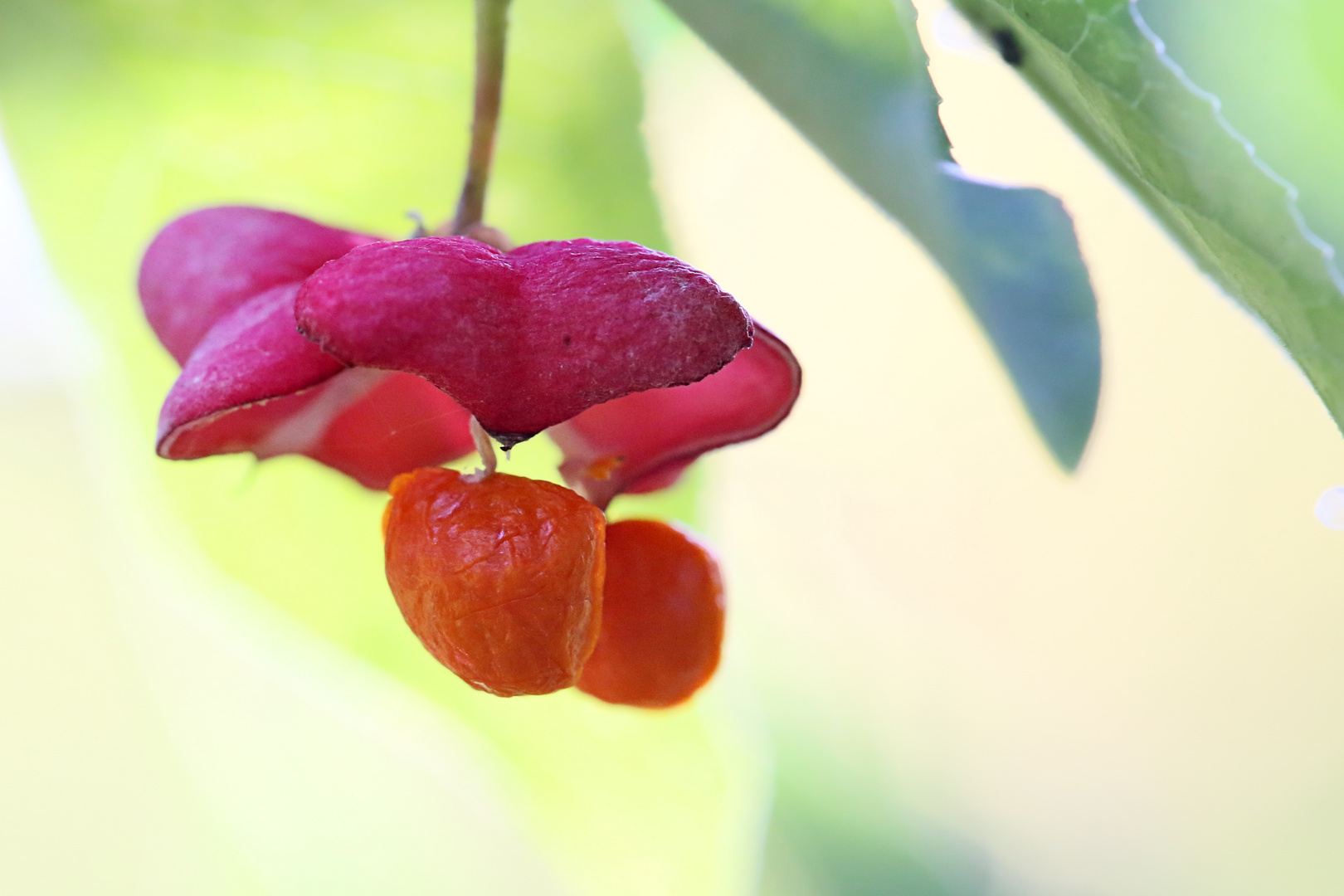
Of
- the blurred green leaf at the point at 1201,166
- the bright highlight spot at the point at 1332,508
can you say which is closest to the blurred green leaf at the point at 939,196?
the blurred green leaf at the point at 1201,166

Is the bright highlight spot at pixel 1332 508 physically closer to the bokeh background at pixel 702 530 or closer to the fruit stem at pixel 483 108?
the bokeh background at pixel 702 530

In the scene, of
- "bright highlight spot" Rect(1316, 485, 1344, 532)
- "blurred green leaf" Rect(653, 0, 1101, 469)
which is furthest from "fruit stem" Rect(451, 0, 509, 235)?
"bright highlight spot" Rect(1316, 485, 1344, 532)

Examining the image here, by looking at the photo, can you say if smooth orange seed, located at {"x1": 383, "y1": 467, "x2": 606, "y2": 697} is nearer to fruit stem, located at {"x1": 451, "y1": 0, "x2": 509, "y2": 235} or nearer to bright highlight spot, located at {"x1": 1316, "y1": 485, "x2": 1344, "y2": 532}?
fruit stem, located at {"x1": 451, "y1": 0, "x2": 509, "y2": 235}

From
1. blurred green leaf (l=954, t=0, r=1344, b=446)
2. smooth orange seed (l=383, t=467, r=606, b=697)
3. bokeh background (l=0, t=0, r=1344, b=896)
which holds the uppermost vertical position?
blurred green leaf (l=954, t=0, r=1344, b=446)

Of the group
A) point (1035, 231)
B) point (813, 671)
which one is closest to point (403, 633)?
point (813, 671)

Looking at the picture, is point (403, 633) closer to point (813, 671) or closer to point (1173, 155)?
point (813, 671)
